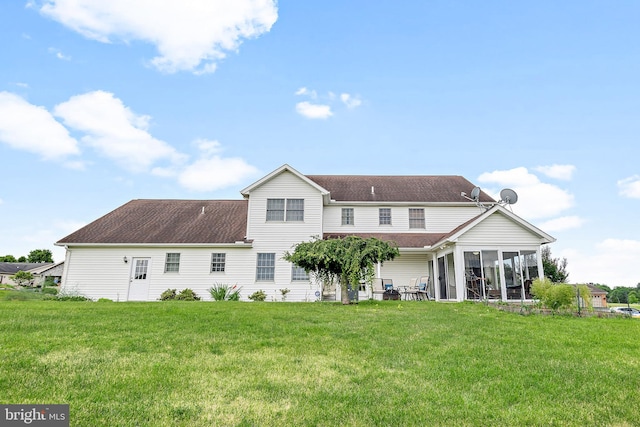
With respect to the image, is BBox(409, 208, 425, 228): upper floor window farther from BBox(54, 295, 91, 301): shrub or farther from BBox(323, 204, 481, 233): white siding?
BBox(54, 295, 91, 301): shrub

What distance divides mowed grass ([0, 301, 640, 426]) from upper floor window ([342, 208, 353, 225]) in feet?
43.2

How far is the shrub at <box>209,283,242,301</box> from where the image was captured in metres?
17.2

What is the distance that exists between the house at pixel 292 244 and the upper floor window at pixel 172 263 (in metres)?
0.05

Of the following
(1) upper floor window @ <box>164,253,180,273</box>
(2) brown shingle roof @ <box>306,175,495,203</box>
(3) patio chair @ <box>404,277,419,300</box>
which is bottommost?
(3) patio chair @ <box>404,277,419,300</box>

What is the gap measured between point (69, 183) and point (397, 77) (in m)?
18.5

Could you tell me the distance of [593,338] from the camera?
256 inches

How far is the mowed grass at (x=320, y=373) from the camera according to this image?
3.12 meters

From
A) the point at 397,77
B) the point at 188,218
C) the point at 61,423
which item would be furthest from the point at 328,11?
the point at 61,423

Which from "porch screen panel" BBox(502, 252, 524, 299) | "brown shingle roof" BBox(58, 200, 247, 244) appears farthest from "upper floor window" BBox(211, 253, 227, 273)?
"porch screen panel" BBox(502, 252, 524, 299)

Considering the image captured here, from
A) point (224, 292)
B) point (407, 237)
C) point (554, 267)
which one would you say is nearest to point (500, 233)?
point (407, 237)

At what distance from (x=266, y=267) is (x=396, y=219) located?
8.16m

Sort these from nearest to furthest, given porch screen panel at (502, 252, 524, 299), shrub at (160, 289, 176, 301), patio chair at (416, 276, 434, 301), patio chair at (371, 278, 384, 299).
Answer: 1. porch screen panel at (502, 252, 524, 299)
2. patio chair at (371, 278, 384, 299)
3. shrub at (160, 289, 176, 301)
4. patio chair at (416, 276, 434, 301)

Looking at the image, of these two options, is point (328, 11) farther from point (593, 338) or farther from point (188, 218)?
point (593, 338)

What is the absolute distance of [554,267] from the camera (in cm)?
3052
